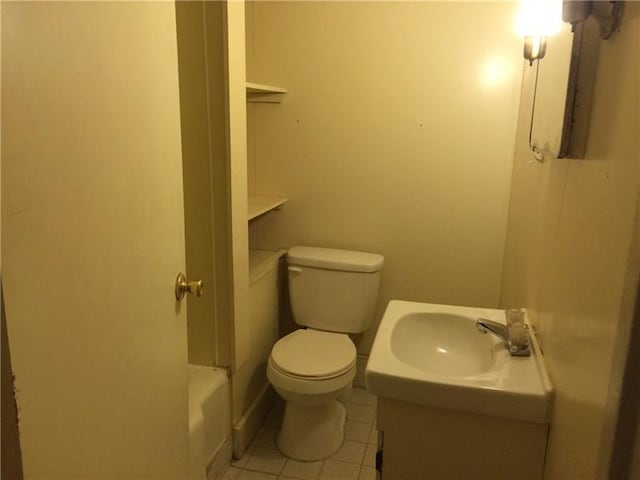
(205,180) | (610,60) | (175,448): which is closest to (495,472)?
(175,448)

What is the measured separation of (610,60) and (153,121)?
2.66 ft

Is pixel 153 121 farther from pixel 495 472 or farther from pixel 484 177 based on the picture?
pixel 484 177

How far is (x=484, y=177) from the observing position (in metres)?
2.22

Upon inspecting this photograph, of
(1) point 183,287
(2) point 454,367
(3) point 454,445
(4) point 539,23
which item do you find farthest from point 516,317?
(1) point 183,287

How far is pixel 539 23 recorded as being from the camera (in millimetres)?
1308

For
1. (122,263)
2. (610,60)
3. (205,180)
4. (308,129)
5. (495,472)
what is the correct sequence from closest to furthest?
1. (610,60)
2. (122,263)
3. (495,472)
4. (205,180)
5. (308,129)

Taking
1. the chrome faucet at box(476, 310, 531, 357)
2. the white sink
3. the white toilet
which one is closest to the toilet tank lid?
→ the white toilet

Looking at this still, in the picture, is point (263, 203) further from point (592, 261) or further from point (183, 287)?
point (592, 261)

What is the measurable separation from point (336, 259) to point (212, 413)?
0.86 metres

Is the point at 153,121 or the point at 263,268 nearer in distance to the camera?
the point at 153,121

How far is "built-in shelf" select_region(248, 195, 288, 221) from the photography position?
217 cm

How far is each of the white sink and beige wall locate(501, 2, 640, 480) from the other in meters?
0.06

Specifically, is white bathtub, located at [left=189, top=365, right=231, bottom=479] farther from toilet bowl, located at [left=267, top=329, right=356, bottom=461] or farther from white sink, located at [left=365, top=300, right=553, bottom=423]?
white sink, located at [left=365, top=300, right=553, bottom=423]

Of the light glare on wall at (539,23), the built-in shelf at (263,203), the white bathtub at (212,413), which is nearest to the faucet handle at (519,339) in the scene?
the light glare on wall at (539,23)
